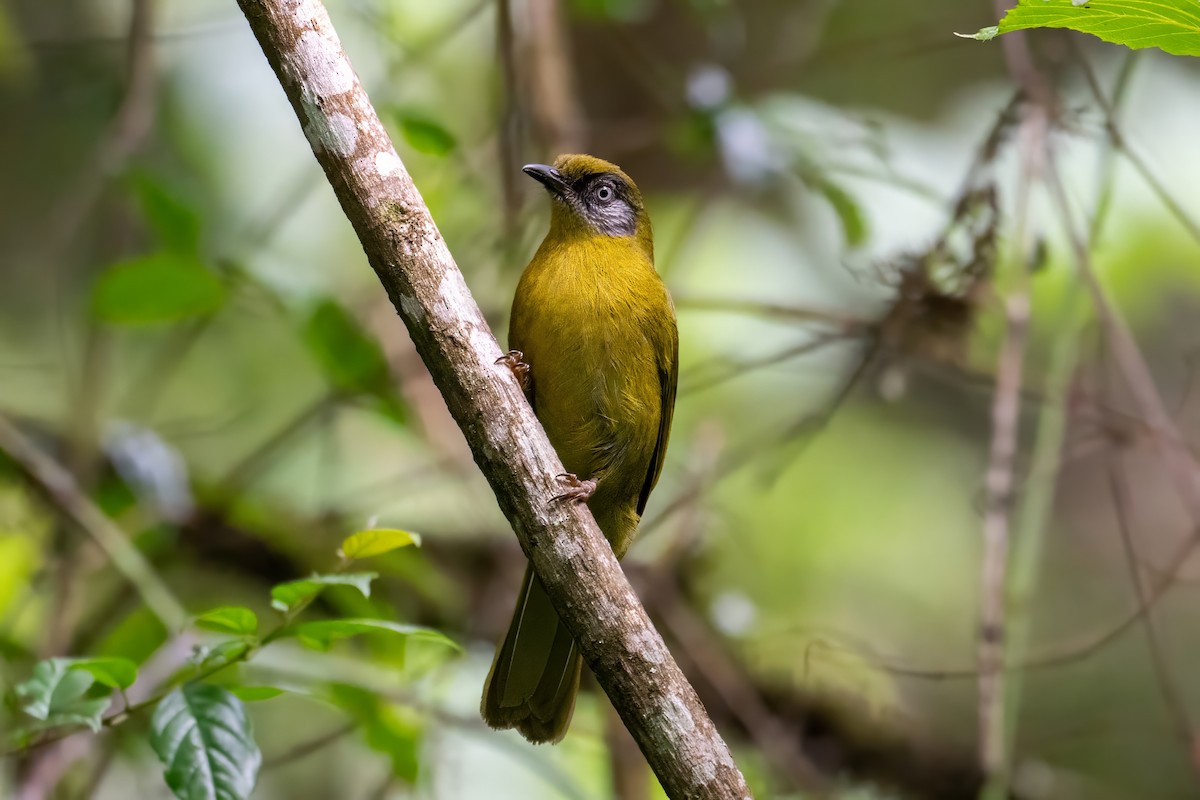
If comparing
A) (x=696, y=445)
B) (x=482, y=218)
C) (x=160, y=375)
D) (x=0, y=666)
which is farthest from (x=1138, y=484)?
(x=0, y=666)

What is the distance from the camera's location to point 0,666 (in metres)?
3.14

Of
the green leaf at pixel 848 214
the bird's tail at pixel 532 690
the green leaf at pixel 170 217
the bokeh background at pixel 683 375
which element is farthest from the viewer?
the green leaf at pixel 848 214

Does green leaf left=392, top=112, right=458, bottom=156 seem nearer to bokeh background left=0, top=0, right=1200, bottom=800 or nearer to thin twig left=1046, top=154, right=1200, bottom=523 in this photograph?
bokeh background left=0, top=0, right=1200, bottom=800

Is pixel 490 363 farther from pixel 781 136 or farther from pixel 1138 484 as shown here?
pixel 1138 484

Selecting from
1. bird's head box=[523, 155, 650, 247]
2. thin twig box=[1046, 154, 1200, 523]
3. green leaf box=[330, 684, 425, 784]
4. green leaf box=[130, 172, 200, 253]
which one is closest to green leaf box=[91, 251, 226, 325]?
green leaf box=[130, 172, 200, 253]

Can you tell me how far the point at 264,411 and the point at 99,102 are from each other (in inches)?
60.3

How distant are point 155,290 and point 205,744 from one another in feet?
4.97

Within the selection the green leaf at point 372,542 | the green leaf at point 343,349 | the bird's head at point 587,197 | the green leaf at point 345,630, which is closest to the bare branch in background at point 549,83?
the bird's head at point 587,197

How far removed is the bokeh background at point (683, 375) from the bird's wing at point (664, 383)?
0.76m

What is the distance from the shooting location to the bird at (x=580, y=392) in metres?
3.11

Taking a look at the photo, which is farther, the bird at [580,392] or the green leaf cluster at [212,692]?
the bird at [580,392]

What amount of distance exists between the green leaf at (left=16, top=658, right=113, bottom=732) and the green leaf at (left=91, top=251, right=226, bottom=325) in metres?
1.35

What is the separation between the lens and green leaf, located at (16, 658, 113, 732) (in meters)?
2.11

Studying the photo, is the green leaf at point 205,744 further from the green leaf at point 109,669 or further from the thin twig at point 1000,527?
the thin twig at point 1000,527
